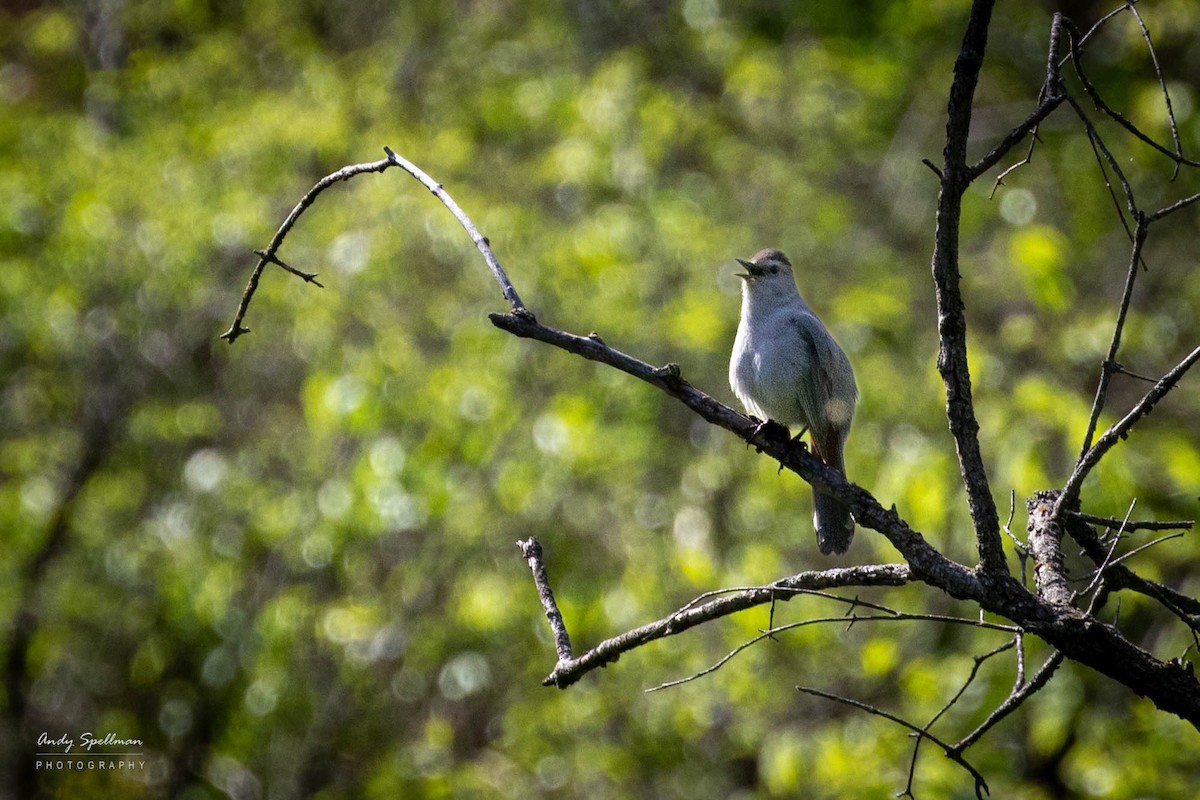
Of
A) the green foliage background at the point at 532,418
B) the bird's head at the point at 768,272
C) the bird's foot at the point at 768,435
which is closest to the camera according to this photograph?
the bird's foot at the point at 768,435

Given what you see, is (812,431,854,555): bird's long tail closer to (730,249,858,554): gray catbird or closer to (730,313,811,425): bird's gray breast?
(730,249,858,554): gray catbird

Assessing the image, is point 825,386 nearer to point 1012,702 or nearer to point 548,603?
point 548,603

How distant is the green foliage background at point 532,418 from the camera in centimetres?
568

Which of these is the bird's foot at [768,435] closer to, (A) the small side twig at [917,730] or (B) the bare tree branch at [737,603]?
(B) the bare tree branch at [737,603]

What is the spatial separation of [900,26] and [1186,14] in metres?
1.96

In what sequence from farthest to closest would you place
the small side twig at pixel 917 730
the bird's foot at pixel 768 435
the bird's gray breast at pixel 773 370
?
the bird's gray breast at pixel 773 370 → the bird's foot at pixel 768 435 → the small side twig at pixel 917 730

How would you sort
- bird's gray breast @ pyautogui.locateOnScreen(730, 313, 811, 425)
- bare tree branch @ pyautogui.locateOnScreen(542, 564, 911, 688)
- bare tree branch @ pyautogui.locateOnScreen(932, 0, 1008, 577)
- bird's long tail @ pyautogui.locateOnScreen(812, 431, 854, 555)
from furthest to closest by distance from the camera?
bird's gray breast @ pyautogui.locateOnScreen(730, 313, 811, 425) → bird's long tail @ pyautogui.locateOnScreen(812, 431, 854, 555) → bare tree branch @ pyautogui.locateOnScreen(542, 564, 911, 688) → bare tree branch @ pyautogui.locateOnScreen(932, 0, 1008, 577)

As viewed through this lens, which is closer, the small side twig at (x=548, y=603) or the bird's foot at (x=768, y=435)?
the small side twig at (x=548, y=603)

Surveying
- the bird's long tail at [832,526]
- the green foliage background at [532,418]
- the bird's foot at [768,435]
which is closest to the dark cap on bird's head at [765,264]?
the bird's long tail at [832,526]

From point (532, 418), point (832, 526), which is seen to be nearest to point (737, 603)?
point (832, 526)

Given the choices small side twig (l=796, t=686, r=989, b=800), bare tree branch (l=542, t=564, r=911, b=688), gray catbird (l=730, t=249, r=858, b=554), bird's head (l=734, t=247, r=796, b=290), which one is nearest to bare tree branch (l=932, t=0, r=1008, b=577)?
bare tree branch (l=542, t=564, r=911, b=688)

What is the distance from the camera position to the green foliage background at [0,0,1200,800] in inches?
224

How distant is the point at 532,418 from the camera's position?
21.2ft

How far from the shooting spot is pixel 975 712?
16.1ft
